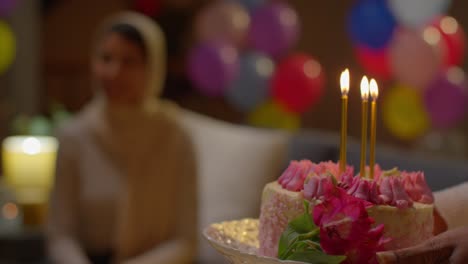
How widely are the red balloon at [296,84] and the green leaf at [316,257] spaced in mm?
3166

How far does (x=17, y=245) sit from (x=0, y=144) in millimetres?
2057

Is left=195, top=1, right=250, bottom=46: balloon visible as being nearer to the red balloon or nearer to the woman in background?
the red balloon

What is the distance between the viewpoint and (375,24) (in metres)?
3.55

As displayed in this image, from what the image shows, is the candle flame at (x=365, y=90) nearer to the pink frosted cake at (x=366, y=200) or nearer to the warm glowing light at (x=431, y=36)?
the pink frosted cake at (x=366, y=200)

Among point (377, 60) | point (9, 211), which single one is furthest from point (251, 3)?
point (9, 211)

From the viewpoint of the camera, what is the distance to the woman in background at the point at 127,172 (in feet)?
8.11

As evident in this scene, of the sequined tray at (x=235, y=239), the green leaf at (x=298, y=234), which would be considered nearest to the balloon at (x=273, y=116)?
the sequined tray at (x=235, y=239)

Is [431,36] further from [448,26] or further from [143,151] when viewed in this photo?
[143,151]

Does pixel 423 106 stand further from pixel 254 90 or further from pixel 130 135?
pixel 130 135

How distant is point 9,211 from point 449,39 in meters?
1.95

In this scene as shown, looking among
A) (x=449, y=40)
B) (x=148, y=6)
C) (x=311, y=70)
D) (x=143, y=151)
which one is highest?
(x=148, y=6)

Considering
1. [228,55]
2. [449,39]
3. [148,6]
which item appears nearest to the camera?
[449,39]

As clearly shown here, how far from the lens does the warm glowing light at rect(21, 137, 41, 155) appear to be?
3822 mm

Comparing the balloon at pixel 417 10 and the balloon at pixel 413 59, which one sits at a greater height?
the balloon at pixel 417 10
